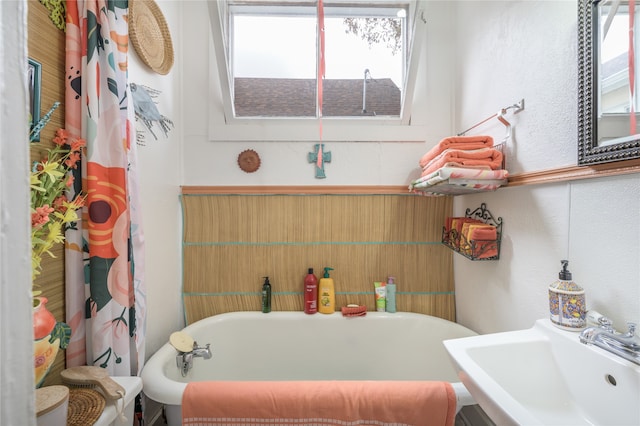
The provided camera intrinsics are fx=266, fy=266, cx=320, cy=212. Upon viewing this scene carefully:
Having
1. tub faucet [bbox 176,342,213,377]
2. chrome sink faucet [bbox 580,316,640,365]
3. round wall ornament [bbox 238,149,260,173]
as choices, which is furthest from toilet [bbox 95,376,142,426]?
chrome sink faucet [bbox 580,316,640,365]

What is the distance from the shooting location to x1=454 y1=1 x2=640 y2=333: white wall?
78 centimetres

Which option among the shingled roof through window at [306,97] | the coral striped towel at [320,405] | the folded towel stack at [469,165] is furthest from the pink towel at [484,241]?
the shingled roof through window at [306,97]

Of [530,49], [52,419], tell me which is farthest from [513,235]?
[52,419]

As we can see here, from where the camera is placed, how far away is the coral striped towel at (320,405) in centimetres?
90

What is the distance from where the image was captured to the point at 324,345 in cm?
164

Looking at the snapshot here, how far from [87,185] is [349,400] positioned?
1161 millimetres

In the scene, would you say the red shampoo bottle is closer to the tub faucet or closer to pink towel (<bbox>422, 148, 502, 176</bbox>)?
the tub faucet

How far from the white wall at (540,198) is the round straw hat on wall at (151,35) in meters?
1.76

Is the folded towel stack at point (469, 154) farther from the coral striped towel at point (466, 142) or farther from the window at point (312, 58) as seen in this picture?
the window at point (312, 58)

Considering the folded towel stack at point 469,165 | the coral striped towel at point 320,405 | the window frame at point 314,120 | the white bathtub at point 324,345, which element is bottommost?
the white bathtub at point 324,345

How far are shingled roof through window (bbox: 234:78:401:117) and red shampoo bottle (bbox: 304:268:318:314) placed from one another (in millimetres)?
1106

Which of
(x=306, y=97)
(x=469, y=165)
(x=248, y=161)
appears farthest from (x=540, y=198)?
(x=248, y=161)

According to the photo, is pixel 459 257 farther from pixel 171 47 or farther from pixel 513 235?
pixel 171 47

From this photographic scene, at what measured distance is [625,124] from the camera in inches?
29.3
